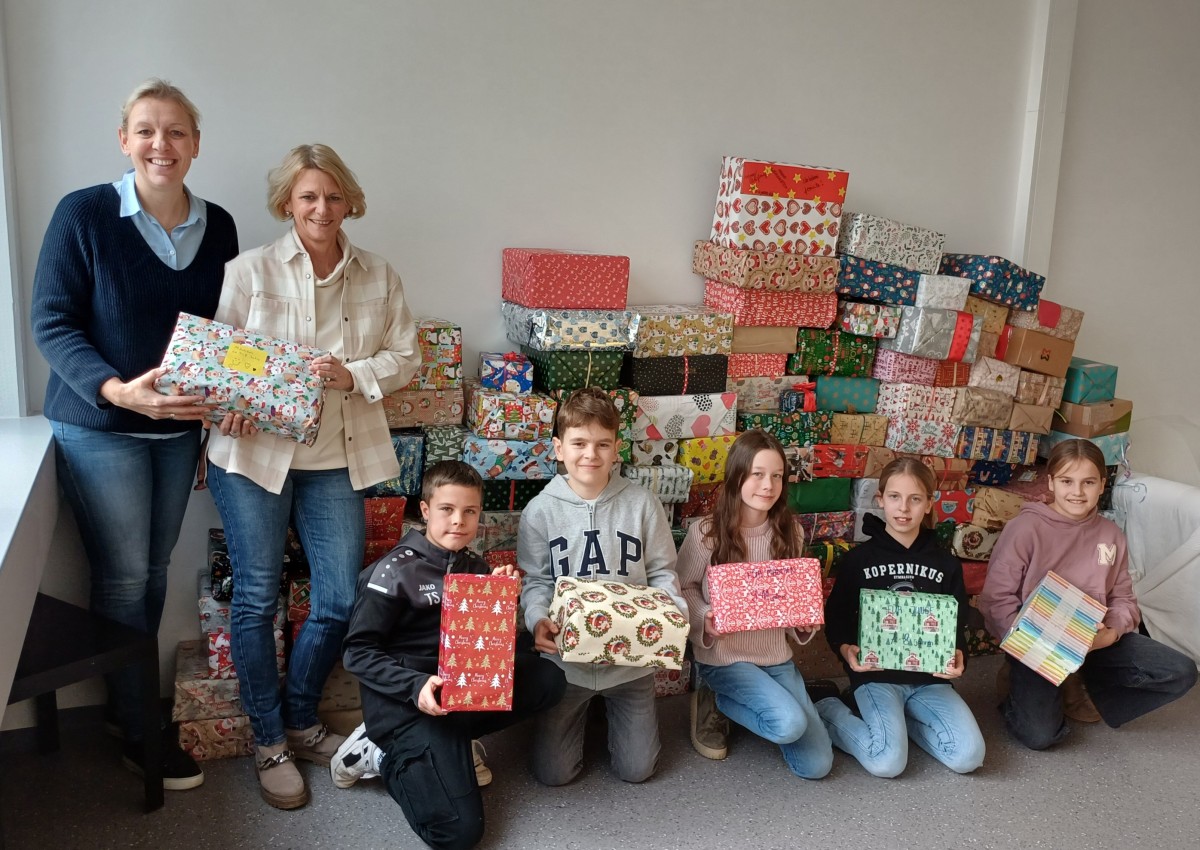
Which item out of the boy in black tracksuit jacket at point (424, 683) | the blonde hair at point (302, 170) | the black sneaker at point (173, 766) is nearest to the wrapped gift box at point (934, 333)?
the boy in black tracksuit jacket at point (424, 683)

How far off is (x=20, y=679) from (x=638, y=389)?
1826 millimetres

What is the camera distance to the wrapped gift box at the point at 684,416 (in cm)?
320

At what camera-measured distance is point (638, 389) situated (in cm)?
319

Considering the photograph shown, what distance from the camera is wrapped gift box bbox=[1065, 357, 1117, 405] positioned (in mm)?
3877

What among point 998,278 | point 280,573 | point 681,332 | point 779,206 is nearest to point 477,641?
point 280,573


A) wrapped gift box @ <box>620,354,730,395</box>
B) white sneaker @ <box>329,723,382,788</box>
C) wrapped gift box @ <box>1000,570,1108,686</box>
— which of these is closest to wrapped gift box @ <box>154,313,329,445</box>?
white sneaker @ <box>329,723,382,788</box>

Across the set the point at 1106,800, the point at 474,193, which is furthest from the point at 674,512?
the point at 1106,800

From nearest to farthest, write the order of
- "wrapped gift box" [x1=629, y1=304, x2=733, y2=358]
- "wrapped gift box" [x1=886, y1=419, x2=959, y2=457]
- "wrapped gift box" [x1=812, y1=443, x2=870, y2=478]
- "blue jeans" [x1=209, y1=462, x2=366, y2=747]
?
"blue jeans" [x1=209, y1=462, x2=366, y2=747], "wrapped gift box" [x1=629, y1=304, x2=733, y2=358], "wrapped gift box" [x1=812, y1=443, x2=870, y2=478], "wrapped gift box" [x1=886, y1=419, x2=959, y2=457]

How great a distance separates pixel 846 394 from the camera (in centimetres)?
361

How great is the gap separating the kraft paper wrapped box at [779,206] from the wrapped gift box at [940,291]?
387 mm

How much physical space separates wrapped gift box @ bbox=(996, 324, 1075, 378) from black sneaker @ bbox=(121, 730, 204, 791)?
300 centimetres

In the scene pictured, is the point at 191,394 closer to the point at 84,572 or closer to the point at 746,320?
the point at 84,572

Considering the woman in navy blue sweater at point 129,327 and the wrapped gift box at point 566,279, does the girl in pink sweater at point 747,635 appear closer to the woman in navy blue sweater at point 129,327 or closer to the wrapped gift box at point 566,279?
the wrapped gift box at point 566,279

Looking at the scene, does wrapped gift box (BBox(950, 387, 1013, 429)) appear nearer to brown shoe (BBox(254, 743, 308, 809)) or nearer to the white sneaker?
the white sneaker
